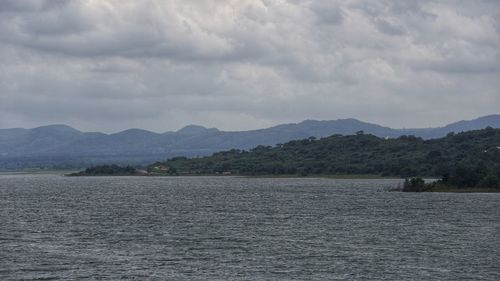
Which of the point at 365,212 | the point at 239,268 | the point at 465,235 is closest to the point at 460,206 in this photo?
the point at 365,212

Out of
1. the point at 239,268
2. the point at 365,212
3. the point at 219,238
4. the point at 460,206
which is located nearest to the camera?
the point at 239,268

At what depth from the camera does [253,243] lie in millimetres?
112062

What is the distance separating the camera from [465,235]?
12175cm

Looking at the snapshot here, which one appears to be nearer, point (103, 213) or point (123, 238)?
point (123, 238)

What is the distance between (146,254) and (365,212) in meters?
74.5

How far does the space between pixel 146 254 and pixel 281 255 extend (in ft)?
53.8

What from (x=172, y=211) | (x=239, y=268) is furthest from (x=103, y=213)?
(x=239, y=268)

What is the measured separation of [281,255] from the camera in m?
100

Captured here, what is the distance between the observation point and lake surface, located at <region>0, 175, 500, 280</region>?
288 feet

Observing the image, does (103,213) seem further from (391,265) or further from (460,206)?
(391,265)

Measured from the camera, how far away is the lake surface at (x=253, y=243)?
288 feet

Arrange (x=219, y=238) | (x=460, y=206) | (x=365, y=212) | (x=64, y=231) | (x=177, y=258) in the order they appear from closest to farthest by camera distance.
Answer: (x=177, y=258)
(x=219, y=238)
(x=64, y=231)
(x=365, y=212)
(x=460, y=206)

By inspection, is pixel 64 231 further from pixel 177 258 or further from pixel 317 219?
pixel 317 219

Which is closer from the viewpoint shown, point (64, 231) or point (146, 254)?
point (146, 254)
